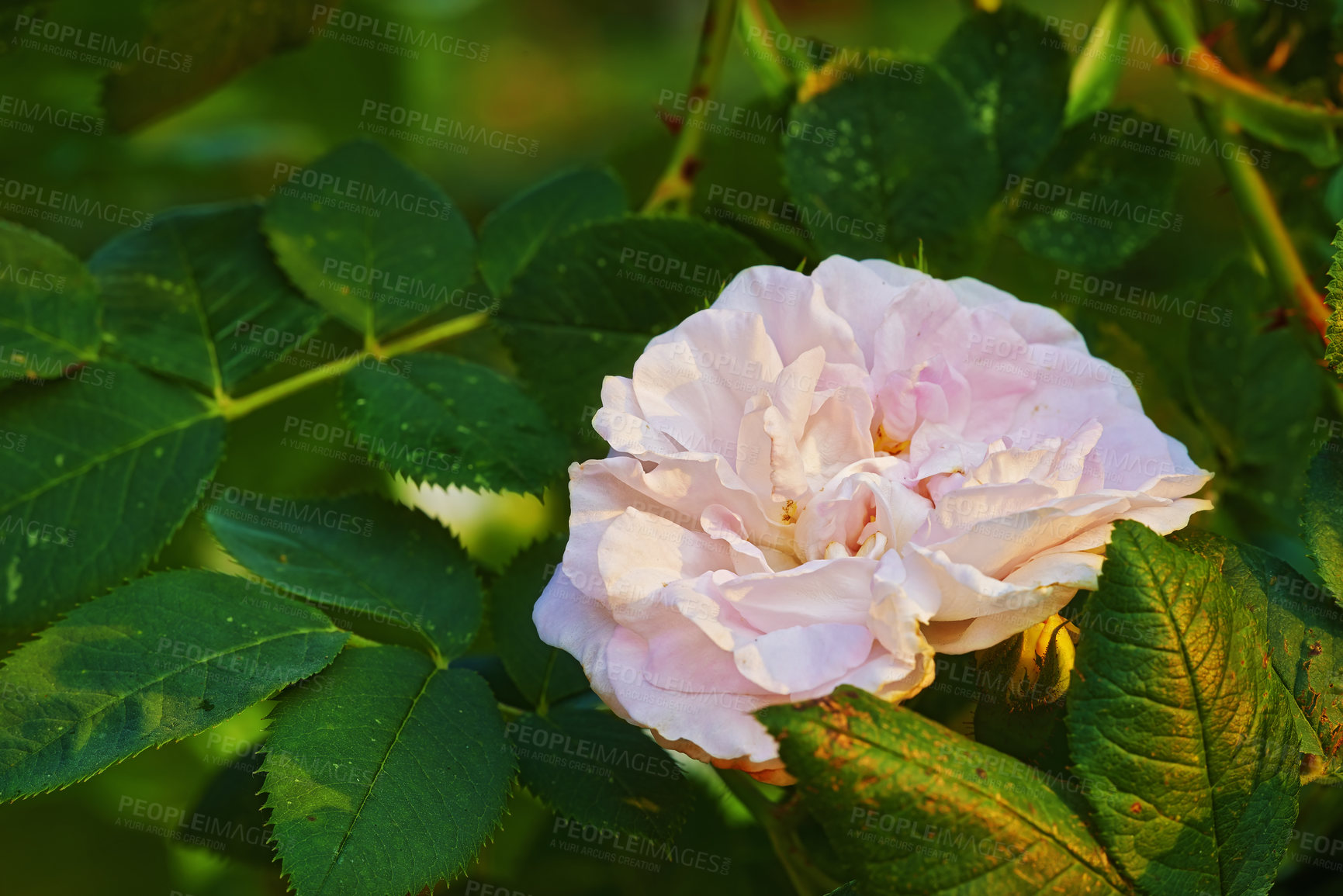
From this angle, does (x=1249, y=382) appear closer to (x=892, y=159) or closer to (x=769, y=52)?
(x=892, y=159)

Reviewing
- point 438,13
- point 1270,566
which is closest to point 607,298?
point 1270,566

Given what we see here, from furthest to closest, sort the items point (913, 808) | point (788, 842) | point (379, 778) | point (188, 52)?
point (188, 52) → point (788, 842) → point (379, 778) → point (913, 808)

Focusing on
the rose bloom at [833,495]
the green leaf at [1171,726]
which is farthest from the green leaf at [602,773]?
the green leaf at [1171,726]

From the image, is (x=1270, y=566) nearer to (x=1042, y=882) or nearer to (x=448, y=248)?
(x=1042, y=882)

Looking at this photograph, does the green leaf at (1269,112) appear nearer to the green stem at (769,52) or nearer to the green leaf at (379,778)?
the green stem at (769,52)

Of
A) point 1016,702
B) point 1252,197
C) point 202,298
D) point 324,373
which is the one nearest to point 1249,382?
point 1252,197

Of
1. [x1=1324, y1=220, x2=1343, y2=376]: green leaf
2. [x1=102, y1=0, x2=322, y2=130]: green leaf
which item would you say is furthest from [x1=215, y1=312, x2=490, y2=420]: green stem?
[x1=1324, y1=220, x2=1343, y2=376]: green leaf

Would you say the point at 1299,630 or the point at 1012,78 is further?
the point at 1012,78
